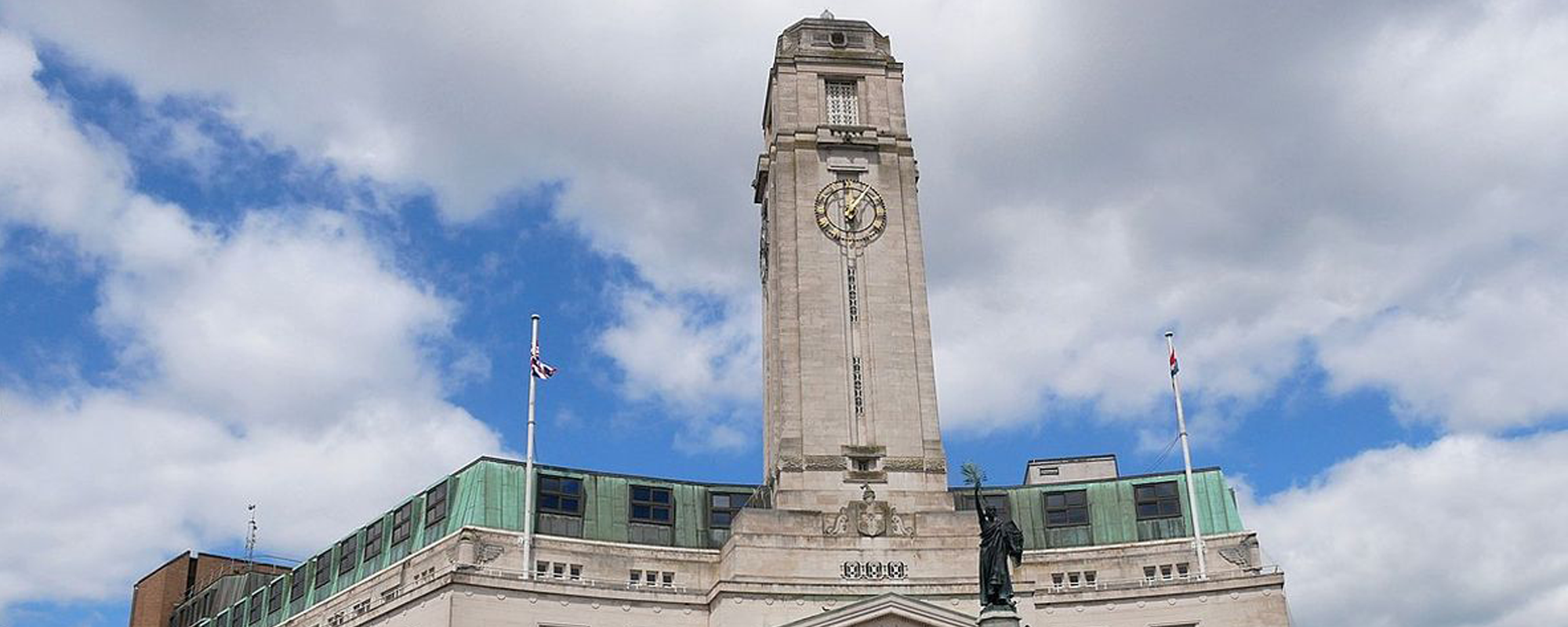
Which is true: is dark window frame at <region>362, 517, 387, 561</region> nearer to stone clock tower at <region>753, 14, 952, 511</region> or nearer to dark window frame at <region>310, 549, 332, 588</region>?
dark window frame at <region>310, 549, 332, 588</region>

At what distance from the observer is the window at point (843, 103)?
9488 cm

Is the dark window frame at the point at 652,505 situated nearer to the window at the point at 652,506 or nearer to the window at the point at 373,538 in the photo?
the window at the point at 652,506

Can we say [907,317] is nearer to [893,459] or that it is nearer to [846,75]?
[893,459]

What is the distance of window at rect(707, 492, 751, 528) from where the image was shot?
85812 millimetres

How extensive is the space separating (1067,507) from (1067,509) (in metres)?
0.11

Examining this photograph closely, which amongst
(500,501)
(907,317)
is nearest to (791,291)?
(907,317)

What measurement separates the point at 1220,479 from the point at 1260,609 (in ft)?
33.1

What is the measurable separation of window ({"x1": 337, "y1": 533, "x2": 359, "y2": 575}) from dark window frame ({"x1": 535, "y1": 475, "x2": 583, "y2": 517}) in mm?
14703

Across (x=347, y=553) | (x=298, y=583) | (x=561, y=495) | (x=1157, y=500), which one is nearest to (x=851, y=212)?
(x=561, y=495)

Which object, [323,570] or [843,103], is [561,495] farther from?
[843,103]

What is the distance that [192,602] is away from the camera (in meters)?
119

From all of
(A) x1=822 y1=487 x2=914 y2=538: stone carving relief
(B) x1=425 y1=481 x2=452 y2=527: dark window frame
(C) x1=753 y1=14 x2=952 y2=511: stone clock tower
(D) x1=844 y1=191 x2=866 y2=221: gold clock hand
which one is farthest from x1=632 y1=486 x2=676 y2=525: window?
(D) x1=844 y1=191 x2=866 y2=221: gold clock hand

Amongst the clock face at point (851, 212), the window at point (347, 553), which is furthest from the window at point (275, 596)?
the clock face at point (851, 212)

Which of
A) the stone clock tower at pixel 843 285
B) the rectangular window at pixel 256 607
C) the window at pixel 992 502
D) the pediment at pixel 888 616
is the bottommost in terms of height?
the pediment at pixel 888 616
